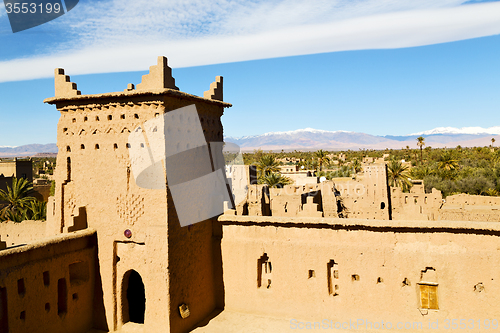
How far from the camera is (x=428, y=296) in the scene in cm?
860

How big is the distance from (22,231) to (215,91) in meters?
10.7

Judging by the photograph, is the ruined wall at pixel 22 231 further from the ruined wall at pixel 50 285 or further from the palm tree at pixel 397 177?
the palm tree at pixel 397 177

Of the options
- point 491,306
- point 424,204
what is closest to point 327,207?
point 424,204

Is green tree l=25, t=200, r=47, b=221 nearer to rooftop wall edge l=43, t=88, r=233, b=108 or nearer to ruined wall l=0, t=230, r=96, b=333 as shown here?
ruined wall l=0, t=230, r=96, b=333

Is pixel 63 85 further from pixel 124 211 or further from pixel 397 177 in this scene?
pixel 397 177

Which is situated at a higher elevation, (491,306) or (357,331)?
(491,306)

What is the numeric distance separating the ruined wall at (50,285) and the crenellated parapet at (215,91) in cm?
478

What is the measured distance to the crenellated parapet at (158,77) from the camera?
29.2ft

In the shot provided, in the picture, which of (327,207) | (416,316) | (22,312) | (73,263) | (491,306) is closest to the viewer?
(22,312)

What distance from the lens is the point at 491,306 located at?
8195 millimetres

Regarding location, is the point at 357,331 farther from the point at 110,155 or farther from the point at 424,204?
the point at 424,204

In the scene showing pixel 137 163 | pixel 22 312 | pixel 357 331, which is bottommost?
pixel 357 331

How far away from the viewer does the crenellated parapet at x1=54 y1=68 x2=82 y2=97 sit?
9625 millimetres

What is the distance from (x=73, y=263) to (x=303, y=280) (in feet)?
18.4
